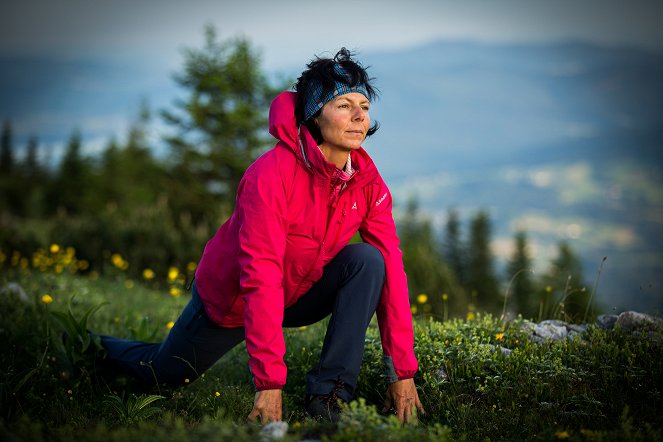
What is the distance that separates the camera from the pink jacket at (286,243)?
10.0 feet

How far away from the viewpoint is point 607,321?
14.3 feet

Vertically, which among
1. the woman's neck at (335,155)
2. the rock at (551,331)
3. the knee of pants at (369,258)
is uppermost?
the woman's neck at (335,155)

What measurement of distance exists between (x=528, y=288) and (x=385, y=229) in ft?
188

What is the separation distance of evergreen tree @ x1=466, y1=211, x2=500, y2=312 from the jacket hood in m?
63.6

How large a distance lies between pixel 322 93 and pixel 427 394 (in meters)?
1.89

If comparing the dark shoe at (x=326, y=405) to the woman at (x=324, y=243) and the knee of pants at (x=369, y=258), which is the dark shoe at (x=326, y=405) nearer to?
the woman at (x=324, y=243)

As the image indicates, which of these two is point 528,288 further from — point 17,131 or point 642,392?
point 17,131

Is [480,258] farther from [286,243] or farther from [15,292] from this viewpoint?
[286,243]

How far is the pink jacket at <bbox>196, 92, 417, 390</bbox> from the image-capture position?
3049 millimetres

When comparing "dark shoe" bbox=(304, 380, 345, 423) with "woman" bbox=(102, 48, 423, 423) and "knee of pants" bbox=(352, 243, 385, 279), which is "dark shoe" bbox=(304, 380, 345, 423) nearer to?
"woman" bbox=(102, 48, 423, 423)

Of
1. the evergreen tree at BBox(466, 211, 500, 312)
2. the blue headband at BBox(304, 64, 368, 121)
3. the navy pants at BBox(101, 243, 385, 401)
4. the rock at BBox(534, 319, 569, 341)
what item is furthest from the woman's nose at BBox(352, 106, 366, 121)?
the evergreen tree at BBox(466, 211, 500, 312)

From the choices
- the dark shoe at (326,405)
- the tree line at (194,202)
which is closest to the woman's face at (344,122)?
the dark shoe at (326,405)

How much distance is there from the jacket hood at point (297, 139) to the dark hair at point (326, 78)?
65 mm

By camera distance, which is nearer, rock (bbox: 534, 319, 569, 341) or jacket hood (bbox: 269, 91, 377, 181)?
jacket hood (bbox: 269, 91, 377, 181)
